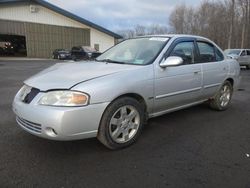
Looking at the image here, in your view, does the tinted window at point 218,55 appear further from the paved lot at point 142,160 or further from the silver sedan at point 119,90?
the paved lot at point 142,160

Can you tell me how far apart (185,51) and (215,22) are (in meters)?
50.5

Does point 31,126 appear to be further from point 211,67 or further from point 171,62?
point 211,67

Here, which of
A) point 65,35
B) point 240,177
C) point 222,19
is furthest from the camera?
point 222,19

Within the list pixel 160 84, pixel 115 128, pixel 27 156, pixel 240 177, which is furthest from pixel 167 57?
pixel 27 156

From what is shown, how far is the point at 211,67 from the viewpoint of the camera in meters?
5.23

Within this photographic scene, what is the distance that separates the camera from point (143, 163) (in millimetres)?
3285

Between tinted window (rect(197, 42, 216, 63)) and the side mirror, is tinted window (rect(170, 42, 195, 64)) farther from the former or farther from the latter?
the side mirror

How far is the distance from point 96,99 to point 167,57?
1.57 m

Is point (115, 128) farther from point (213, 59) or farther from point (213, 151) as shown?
point (213, 59)

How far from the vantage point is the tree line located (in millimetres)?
38744

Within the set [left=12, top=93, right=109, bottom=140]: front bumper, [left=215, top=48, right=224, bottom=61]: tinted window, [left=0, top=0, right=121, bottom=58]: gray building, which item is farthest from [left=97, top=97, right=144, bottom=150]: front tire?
[left=0, top=0, right=121, bottom=58]: gray building

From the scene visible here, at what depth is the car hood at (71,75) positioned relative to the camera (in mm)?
3312

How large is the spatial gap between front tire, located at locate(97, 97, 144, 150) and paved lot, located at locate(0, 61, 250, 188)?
0.47 ft

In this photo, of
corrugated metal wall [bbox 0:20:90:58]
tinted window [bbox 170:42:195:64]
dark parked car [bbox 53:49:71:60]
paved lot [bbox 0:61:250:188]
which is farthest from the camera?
corrugated metal wall [bbox 0:20:90:58]
